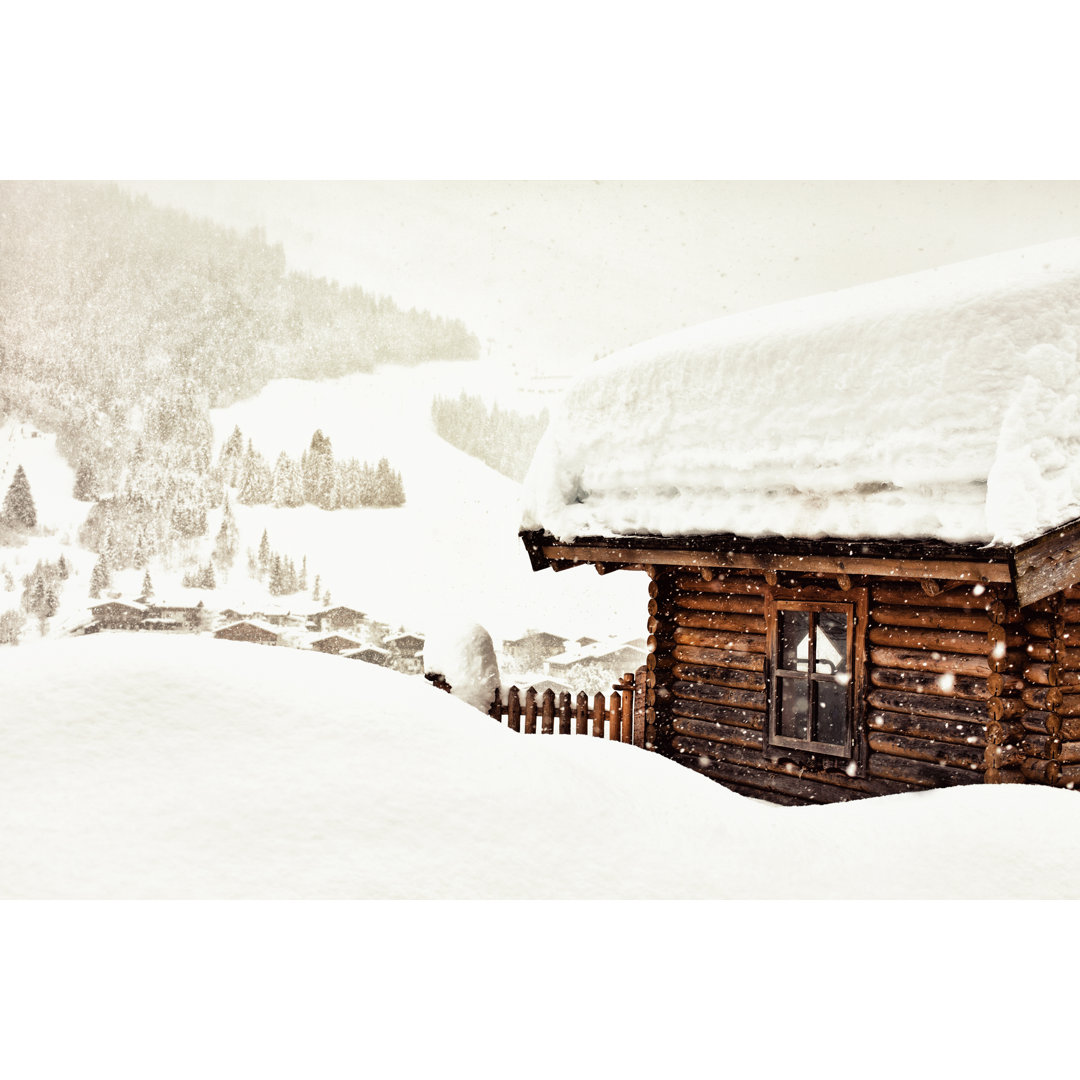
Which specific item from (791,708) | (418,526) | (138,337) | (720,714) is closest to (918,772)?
(791,708)

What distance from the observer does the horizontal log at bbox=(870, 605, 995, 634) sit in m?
6.09

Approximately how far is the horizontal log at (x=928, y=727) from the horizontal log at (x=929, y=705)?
0.04 metres

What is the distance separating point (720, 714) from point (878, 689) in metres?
1.68

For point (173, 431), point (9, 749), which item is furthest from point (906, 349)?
point (173, 431)

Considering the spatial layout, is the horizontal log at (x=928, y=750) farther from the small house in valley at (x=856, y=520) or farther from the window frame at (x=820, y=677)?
the window frame at (x=820, y=677)

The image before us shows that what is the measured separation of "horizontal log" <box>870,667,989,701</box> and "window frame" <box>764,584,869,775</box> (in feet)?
0.57

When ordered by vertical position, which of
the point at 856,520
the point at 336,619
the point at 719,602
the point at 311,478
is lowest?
the point at 336,619

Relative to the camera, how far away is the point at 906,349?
20.1ft

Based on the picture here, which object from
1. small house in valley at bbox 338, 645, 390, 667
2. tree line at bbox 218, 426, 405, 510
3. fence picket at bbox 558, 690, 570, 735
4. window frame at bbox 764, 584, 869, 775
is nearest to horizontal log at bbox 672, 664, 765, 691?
window frame at bbox 764, 584, 869, 775

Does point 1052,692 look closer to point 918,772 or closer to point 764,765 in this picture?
point 918,772

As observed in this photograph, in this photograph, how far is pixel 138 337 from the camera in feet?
94.0

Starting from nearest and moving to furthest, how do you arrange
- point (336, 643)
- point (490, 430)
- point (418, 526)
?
point (336, 643) → point (418, 526) → point (490, 430)

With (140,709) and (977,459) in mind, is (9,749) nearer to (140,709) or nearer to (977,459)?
(140,709)

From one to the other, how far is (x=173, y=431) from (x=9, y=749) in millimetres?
27152
